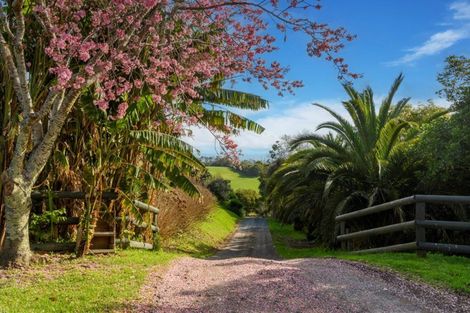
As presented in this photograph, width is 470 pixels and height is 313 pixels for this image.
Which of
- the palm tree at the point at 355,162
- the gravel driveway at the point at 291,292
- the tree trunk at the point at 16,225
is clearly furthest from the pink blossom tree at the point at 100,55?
the palm tree at the point at 355,162

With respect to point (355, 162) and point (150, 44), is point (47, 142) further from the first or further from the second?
point (355, 162)

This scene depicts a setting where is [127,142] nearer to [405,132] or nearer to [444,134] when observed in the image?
[444,134]

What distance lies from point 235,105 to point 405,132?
6.08m

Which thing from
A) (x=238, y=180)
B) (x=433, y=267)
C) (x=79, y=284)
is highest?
(x=238, y=180)

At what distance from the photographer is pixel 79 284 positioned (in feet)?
22.7

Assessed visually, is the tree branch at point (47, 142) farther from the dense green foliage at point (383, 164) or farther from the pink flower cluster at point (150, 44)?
the dense green foliage at point (383, 164)

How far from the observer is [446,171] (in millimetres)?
11914

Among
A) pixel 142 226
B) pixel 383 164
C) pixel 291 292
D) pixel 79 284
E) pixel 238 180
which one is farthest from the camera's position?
pixel 238 180

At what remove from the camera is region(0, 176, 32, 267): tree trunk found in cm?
820

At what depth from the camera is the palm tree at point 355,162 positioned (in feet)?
49.3

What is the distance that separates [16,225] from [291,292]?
16.3 feet

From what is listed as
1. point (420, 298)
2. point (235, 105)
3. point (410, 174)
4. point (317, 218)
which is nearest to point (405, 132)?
point (410, 174)

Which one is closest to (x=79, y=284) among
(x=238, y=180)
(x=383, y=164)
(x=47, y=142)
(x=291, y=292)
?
(x=47, y=142)

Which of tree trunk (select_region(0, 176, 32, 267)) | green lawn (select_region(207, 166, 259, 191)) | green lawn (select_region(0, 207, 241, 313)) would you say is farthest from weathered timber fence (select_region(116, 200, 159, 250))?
green lawn (select_region(207, 166, 259, 191))
